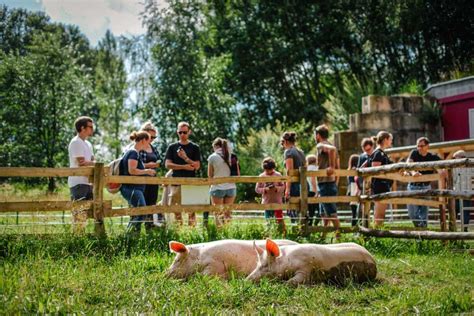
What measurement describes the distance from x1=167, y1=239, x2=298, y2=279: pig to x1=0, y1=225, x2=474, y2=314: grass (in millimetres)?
212

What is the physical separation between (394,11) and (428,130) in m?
12.7

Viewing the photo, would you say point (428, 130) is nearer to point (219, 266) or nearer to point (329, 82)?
point (219, 266)

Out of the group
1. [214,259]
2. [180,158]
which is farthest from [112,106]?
[214,259]

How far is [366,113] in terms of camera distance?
18641 mm

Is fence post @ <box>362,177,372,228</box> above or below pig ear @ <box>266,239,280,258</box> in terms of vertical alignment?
above

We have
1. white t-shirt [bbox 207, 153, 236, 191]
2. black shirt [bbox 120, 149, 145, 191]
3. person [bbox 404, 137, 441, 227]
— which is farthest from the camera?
white t-shirt [bbox 207, 153, 236, 191]

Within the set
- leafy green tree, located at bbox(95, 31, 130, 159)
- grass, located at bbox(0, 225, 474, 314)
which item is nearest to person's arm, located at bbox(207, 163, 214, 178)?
grass, located at bbox(0, 225, 474, 314)

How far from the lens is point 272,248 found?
609 cm

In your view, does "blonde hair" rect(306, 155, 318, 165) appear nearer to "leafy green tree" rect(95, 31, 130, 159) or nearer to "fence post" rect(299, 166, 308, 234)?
"fence post" rect(299, 166, 308, 234)

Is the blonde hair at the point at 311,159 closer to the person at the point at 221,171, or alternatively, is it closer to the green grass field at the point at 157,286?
the person at the point at 221,171

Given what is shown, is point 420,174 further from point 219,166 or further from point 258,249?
point 258,249

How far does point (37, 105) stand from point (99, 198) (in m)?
23.0

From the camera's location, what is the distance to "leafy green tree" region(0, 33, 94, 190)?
1156 inches

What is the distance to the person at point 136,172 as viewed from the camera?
921cm
